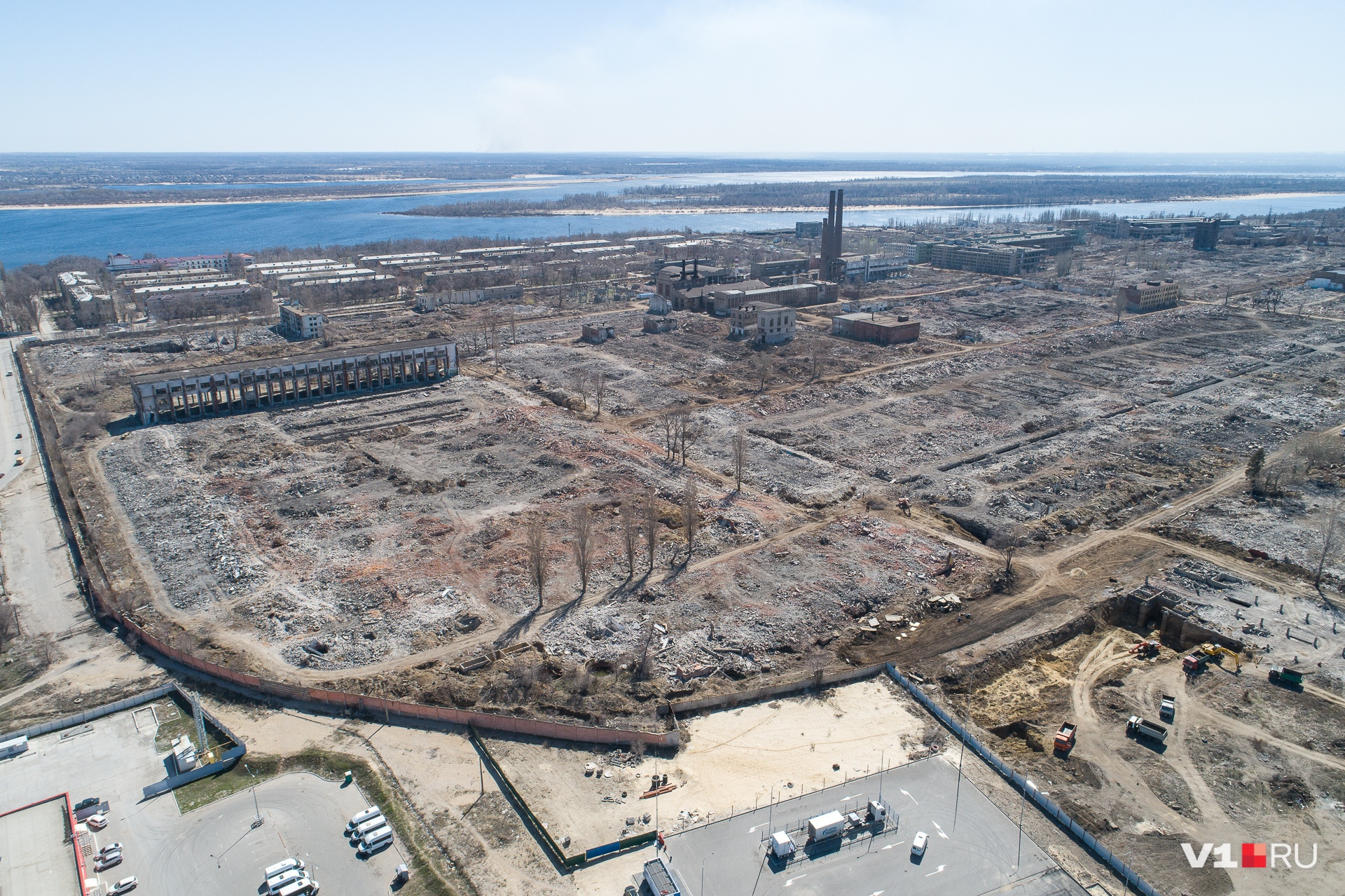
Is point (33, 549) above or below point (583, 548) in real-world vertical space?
below

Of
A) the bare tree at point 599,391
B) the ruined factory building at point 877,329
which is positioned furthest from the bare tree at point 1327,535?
the bare tree at point 599,391

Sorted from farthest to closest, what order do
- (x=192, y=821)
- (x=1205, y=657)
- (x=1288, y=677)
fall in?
(x=1205, y=657) < (x=1288, y=677) < (x=192, y=821)

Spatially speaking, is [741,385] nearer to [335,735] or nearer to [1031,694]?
[1031,694]

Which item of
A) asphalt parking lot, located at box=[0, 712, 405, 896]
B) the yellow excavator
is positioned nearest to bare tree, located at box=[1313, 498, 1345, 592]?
the yellow excavator

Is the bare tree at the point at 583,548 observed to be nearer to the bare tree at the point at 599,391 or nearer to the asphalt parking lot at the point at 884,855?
the asphalt parking lot at the point at 884,855

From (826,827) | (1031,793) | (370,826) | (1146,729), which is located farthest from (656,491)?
(1146,729)

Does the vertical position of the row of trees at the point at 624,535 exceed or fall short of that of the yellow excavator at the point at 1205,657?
it exceeds it

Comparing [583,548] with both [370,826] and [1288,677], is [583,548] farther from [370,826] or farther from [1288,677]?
[1288,677]
